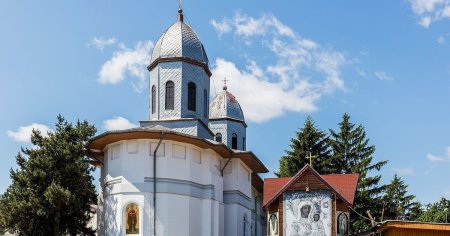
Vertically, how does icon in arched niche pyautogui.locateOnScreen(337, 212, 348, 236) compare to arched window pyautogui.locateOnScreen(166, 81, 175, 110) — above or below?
below

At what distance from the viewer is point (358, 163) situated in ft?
150

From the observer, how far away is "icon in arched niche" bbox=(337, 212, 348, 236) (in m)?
29.4

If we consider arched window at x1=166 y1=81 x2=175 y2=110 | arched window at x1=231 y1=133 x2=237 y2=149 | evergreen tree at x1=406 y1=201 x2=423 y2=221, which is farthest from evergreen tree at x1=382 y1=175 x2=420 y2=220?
arched window at x1=166 y1=81 x2=175 y2=110

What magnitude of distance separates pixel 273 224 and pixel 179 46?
10119 millimetres

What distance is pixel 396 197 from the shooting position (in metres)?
48.4

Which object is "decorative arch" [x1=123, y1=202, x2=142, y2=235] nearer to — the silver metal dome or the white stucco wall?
the white stucco wall

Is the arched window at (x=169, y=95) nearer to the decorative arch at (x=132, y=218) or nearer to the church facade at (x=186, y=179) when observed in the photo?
the church facade at (x=186, y=179)

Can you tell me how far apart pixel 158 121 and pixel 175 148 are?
3.75 meters

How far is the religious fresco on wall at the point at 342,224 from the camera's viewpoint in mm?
29359

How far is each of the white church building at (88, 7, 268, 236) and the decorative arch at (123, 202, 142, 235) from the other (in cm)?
4

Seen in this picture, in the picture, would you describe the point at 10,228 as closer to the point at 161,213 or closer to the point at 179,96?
the point at 161,213

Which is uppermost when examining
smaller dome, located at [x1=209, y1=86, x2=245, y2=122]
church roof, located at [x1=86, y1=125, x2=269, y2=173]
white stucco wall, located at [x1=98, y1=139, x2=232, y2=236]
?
smaller dome, located at [x1=209, y1=86, x2=245, y2=122]

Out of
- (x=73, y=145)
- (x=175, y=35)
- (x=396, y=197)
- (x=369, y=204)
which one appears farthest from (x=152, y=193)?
(x=396, y=197)

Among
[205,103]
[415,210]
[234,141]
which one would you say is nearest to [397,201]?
[415,210]
